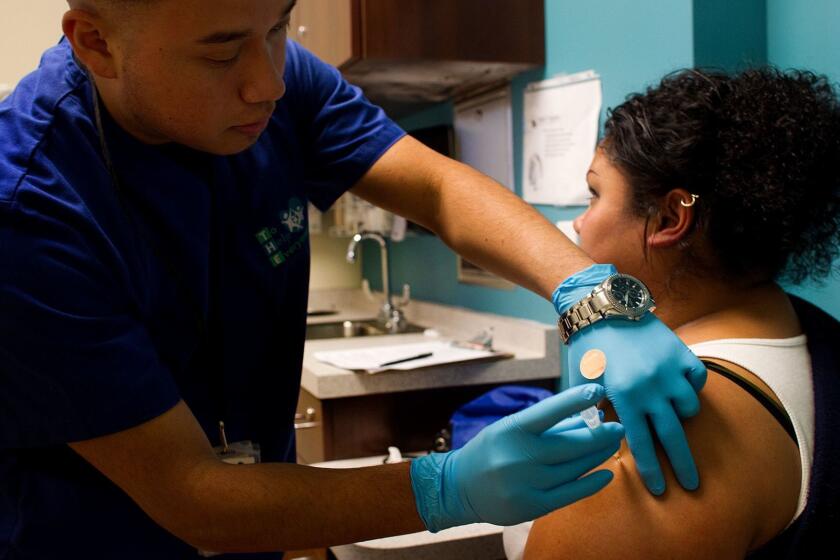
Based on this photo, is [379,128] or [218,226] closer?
[218,226]

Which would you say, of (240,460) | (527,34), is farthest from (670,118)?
(527,34)

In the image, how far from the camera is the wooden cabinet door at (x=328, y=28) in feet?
6.68

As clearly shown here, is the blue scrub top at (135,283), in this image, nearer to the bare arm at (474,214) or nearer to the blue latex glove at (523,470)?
the bare arm at (474,214)

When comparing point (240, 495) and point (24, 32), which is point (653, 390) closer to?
point (240, 495)

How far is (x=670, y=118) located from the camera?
1.05 m

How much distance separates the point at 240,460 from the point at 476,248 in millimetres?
462

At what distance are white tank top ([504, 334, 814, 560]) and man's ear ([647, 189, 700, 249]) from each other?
0.54ft

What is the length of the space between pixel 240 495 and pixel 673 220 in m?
0.69

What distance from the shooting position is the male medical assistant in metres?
0.78

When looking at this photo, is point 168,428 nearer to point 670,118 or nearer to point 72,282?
point 72,282

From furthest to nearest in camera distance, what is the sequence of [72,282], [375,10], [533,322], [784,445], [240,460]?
[533,322] → [375,10] → [240,460] → [784,445] → [72,282]

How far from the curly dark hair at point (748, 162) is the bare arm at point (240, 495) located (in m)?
0.58

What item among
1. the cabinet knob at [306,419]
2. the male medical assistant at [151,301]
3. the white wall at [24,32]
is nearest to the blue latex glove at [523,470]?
the male medical assistant at [151,301]

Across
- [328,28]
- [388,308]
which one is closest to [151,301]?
[328,28]
